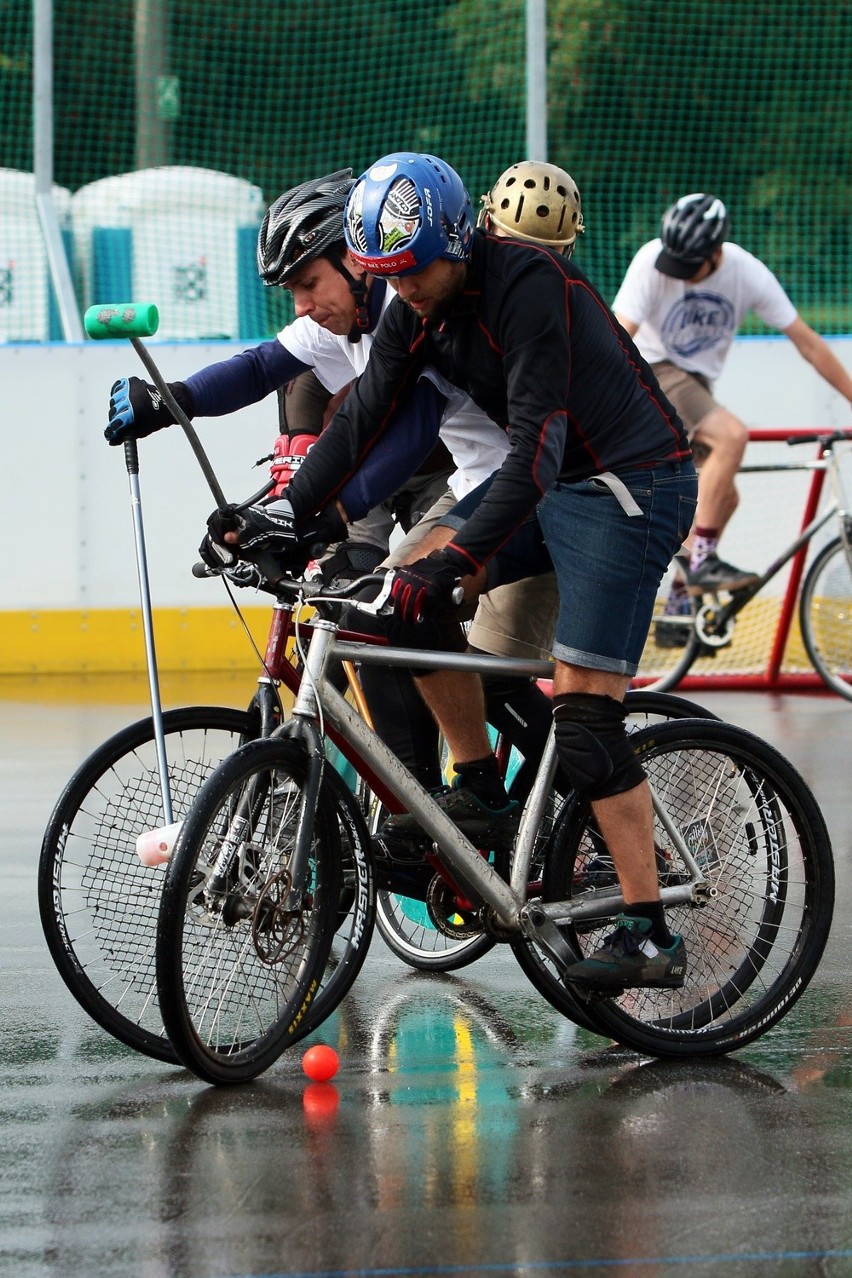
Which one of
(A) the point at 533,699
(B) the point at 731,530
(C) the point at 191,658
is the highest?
(A) the point at 533,699

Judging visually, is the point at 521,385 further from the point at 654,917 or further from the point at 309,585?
the point at 654,917

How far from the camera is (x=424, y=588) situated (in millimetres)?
4008

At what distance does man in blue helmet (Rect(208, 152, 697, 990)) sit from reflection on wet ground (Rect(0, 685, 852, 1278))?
353 mm

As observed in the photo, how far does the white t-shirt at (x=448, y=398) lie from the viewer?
15.3 feet

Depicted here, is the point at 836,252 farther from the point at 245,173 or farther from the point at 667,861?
the point at 667,861

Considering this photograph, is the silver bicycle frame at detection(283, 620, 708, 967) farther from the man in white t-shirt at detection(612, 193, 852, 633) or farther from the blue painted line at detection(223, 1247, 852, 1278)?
the man in white t-shirt at detection(612, 193, 852, 633)

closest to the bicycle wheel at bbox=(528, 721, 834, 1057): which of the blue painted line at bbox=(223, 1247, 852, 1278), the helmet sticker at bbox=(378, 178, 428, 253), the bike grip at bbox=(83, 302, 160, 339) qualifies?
the blue painted line at bbox=(223, 1247, 852, 1278)

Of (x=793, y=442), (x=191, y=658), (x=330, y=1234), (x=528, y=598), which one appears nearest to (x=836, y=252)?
(x=793, y=442)

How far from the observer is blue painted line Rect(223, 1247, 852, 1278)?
10.8 ft

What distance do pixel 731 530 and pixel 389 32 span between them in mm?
4697

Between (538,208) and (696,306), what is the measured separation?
14.0 feet

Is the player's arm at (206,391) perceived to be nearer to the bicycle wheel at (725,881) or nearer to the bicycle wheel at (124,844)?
the bicycle wheel at (124,844)

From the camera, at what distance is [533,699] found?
15.8 ft

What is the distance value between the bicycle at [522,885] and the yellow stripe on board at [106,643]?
21.9ft
